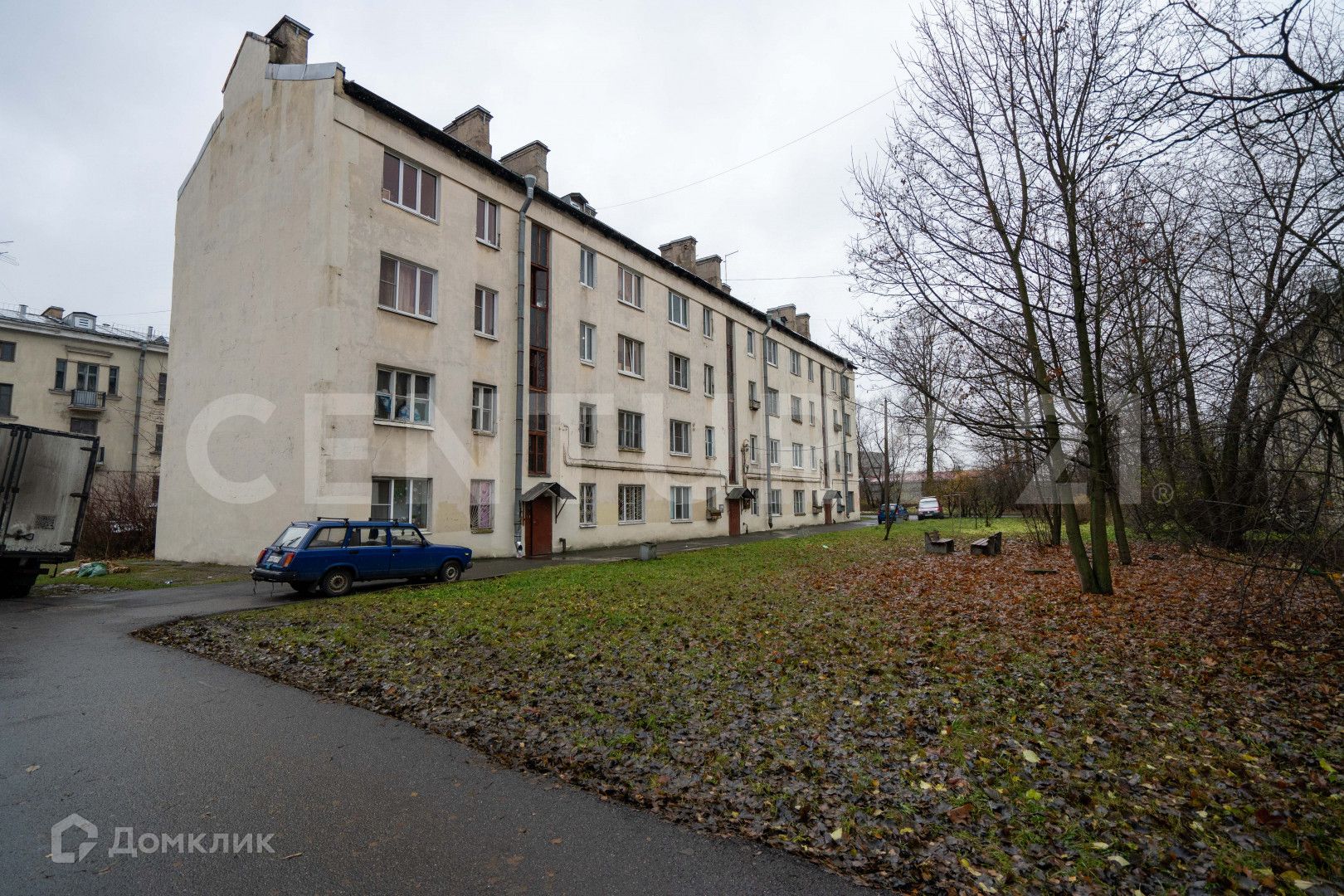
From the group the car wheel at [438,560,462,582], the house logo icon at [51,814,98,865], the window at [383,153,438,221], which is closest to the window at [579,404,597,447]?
the window at [383,153,438,221]

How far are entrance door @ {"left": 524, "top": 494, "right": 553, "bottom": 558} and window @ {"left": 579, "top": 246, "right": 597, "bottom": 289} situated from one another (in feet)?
28.4

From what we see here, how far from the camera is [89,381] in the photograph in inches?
1465

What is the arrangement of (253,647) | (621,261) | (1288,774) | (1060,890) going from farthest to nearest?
(621,261)
(253,647)
(1288,774)
(1060,890)

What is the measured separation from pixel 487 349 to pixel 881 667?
654 inches

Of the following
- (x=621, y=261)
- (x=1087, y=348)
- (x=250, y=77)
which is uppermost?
(x=250, y=77)

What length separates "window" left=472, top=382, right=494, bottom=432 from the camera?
20.0m

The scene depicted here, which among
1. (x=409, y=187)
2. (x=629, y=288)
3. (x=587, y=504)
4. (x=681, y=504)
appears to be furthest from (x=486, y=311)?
(x=681, y=504)

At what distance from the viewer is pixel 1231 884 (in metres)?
3.30

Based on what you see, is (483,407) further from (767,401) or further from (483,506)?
(767,401)

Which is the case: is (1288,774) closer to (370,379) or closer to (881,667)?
(881,667)

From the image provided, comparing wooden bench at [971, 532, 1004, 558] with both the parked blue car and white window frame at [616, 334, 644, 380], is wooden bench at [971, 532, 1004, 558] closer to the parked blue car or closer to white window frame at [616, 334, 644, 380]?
white window frame at [616, 334, 644, 380]

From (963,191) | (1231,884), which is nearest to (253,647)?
(1231,884)

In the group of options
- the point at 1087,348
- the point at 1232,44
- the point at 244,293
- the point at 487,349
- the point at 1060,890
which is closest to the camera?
the point at 1060,890

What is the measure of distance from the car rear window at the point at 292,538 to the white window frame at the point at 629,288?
53.4 ft
